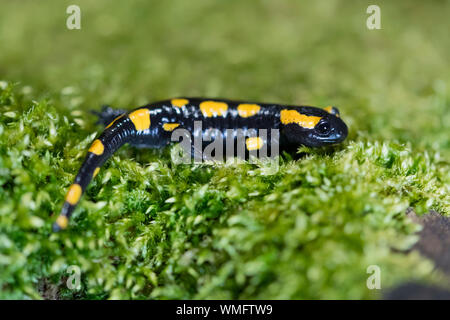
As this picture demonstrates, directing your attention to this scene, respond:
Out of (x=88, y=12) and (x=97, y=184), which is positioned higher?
(x=88, y=12)

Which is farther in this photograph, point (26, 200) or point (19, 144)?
point (19, 144)

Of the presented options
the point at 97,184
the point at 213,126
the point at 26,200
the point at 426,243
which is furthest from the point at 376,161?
the point at 26,200

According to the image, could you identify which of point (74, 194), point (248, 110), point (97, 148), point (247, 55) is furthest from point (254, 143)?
point (247, 55)

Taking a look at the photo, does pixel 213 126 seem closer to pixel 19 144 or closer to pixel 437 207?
pixel 19 144

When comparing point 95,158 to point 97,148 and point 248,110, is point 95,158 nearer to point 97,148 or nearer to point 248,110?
point 97,148
